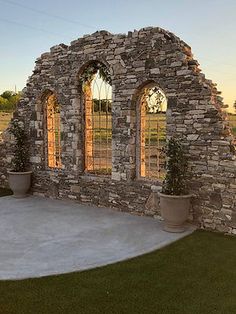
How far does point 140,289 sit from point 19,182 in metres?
6.86

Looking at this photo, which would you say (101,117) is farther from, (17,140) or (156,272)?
(156,272)

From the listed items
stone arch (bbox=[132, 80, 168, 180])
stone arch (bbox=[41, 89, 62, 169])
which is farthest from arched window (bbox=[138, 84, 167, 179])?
stone arch (bbox=[41, 89, 62, 169])

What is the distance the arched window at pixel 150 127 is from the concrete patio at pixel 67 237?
1306 mm

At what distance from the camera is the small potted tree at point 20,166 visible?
11.4 m

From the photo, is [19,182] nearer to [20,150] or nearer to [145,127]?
[20,150]

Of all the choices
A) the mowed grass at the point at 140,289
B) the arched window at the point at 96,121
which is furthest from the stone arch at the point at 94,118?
the mowed grass at the point at 140,289

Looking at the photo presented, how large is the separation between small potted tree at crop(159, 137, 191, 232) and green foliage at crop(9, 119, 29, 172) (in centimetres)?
532

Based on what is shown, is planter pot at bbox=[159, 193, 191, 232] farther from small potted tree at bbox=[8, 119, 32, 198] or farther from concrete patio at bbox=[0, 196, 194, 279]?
small potted tree at bbox=[8, 119, 32, 198]

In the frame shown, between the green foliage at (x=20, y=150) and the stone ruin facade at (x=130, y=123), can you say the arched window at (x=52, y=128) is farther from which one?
the green foliage at (x=20, y=150)

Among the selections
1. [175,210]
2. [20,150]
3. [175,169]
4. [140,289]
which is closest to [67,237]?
[175,210]

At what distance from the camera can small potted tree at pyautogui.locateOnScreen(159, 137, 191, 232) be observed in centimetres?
793

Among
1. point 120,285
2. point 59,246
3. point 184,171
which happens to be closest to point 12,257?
point 59,246

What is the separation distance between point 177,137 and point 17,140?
537 centimetres

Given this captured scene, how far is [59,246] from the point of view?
7.25 meters
